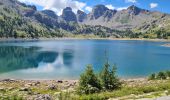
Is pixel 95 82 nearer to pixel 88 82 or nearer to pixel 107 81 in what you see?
pixel 88 82

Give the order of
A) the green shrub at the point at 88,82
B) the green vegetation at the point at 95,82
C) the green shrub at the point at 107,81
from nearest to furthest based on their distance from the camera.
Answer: the green vegetation at the point at 95,82 → the green shrub at the point at 88,82 → the green shrub at the point at 107,81

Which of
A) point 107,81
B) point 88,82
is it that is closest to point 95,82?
point 88,82

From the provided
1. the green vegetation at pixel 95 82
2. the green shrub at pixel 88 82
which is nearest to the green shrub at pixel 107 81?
the green vegetation at pixel 95 82

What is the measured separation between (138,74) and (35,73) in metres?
34.0

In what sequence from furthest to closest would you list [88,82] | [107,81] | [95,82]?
[107,81]
[95,82]
[88,82]

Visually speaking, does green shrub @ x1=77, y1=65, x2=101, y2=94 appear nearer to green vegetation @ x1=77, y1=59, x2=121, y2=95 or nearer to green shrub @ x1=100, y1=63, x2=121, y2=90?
green vegetation @ x1=77, y1=59, x2=121, y2=95

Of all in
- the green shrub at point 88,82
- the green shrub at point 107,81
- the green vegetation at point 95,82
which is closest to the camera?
the green vegetation at point 95,82

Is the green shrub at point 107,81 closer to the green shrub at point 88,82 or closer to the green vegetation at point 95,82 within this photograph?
the green vegetation at point 95,82

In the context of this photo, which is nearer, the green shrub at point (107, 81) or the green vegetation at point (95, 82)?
the green vegetation at point (95, 82)

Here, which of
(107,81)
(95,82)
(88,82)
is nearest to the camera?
(88,82)

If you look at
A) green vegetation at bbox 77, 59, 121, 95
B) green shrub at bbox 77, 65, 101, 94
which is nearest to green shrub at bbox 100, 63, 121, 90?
green vegetation at bbox 77, 59, 121, 95

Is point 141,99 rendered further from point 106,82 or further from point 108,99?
point 106,82

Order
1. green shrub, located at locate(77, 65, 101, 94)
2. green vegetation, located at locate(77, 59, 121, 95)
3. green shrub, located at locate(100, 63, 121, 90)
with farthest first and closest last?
green shrub, located at locate(100, 63, 121, 90) → green shrub, located at locate(77, 65, 101, 94) → green vegetation, located at locate(77, 59, 121, 95)

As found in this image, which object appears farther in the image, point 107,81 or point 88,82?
point 107,81
